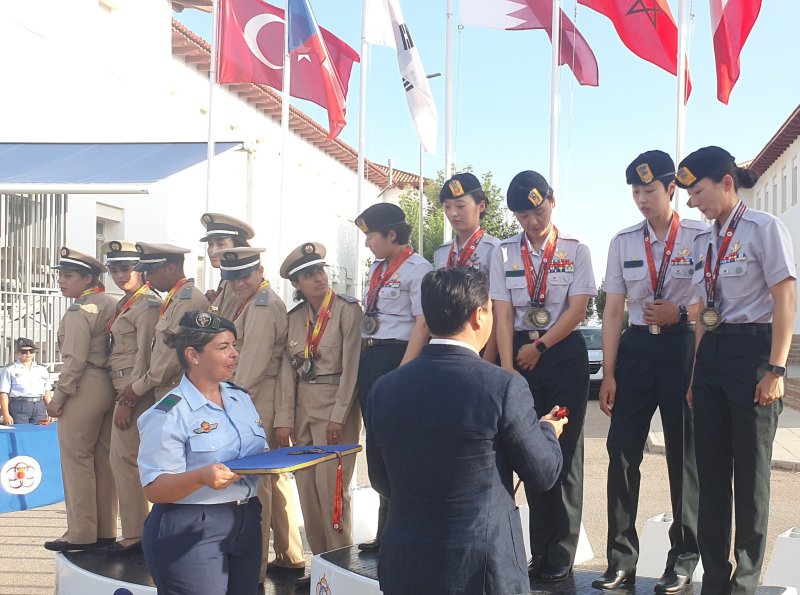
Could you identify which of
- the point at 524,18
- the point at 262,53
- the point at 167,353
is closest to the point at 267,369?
the point at 167,353

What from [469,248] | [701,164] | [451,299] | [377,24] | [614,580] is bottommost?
[614,580]

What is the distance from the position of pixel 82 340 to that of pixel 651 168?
378cm

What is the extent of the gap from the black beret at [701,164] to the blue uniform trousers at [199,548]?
2.26 meters

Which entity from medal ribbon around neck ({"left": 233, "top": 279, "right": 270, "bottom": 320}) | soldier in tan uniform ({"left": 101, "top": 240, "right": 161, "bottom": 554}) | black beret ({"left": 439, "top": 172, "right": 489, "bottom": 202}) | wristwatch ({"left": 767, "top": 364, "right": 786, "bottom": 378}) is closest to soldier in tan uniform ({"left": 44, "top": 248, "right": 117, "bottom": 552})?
soldier in tan uniform ({"left": 101, "top": 240, "right": 161, "bottom": 554})

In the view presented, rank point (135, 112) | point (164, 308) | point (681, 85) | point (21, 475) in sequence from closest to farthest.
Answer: point (164, 308) → point (681, 85) → point (21, 475) → point (135, 112)

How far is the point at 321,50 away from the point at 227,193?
472 inches

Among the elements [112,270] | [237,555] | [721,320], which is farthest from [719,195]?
[112,270]

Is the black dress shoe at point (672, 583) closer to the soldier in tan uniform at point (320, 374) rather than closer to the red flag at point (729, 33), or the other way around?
the soldier in tan uniform at point (320, 374)

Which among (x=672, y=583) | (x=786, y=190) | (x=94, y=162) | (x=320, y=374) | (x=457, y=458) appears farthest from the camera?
(x=786, y=190)

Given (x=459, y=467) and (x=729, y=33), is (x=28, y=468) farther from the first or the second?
(x=729, y=33)

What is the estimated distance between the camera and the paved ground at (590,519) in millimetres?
6219

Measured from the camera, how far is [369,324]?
5.03 meters

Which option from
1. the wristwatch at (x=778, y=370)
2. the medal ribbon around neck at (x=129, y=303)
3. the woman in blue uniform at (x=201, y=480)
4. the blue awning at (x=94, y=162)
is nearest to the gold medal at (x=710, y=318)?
the wristwatch at (x=778, y=370)

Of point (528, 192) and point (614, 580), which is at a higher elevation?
point (528, 192)
